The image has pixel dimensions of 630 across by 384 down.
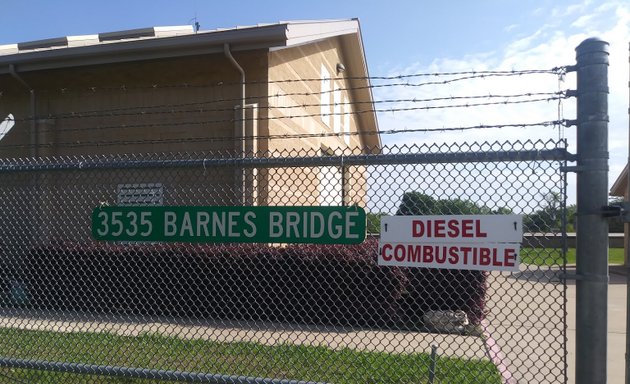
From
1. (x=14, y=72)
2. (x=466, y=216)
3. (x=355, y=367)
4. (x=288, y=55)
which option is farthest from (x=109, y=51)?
(x=466, y=216)

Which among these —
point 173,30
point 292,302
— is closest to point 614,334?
point 292,302

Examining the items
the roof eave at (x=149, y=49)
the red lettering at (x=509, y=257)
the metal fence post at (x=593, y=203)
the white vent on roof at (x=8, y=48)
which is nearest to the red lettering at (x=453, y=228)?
the red lettering at (x=509, y=257)

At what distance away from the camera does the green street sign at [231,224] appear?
3.02 metres

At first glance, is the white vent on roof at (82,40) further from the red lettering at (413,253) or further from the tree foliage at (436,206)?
the red lettering at (413,253)

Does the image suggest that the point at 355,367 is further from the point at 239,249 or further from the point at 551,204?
the point at 551,204

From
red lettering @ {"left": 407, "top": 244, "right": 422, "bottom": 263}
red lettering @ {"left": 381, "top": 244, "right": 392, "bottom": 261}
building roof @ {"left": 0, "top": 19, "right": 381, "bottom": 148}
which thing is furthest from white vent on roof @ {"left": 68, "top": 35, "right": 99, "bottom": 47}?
red lettering @ {"left": 407, "top": 244, "right": 422, "bottom": 263}

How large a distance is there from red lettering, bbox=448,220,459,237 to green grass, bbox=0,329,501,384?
2456mm

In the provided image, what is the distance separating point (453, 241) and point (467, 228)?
0.10 m

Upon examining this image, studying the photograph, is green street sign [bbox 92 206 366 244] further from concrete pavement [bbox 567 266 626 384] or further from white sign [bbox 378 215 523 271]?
concrete pavement [bbox 567 266 626 384]

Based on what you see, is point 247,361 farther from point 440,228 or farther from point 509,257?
point 509,257

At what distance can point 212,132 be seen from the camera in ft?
33.2

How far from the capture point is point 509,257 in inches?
103

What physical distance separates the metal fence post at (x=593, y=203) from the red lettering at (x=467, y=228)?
19.1 inches

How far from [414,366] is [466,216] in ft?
10.8
